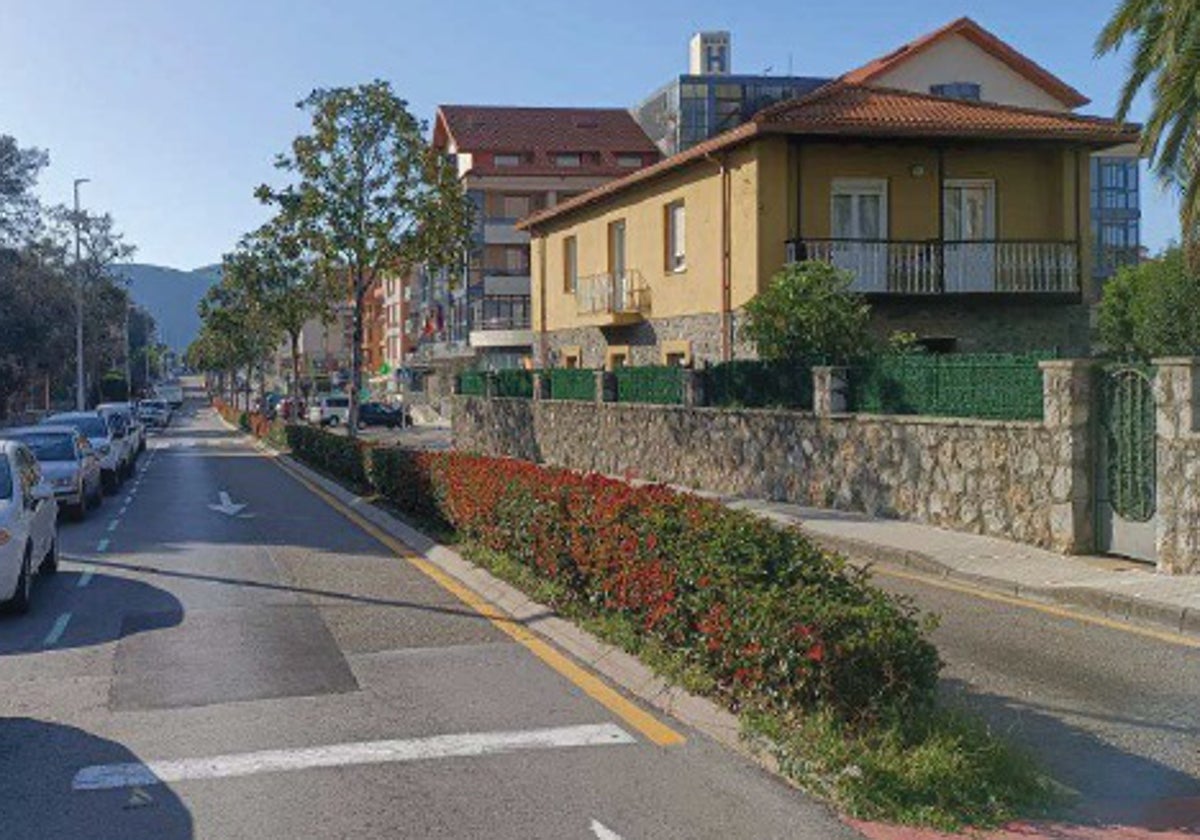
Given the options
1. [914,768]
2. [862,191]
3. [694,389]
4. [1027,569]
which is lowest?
[1027,569]

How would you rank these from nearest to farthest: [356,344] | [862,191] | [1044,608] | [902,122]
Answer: [1044,608] → [902,122] → [862,191] → [356,344]

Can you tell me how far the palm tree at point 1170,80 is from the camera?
703 inches

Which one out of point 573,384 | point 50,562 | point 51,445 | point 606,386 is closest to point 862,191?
point 606,386

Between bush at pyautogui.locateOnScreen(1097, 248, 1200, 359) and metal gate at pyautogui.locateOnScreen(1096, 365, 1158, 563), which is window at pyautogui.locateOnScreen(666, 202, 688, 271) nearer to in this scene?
metal gate at pyautogui.locateOnScreen(1096, 365, 1158, 563)

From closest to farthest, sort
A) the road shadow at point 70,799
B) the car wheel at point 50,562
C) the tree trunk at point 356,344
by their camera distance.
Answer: the road shadow at point 70,799 → the car wheel at point 50,562 → the tree trunk at point 356,344

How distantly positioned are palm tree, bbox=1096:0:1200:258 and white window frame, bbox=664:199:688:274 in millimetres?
12379

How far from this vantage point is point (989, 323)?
29062 mm

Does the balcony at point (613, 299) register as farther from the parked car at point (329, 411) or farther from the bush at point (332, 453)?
the parked car at point (329, 411)

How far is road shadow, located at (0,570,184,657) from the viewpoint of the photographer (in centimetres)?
1078

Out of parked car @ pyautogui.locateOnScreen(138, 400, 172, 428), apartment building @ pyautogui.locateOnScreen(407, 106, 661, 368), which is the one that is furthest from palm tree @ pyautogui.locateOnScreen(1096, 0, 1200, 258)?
parked car @ pyautogui.locateOnScreen(138, 400, 172, 428)

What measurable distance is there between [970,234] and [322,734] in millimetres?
24716

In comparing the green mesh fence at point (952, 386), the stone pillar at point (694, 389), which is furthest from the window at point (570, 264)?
the green mesh fence at point (952, 386)

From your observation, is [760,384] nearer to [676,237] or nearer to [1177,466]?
[676,237]

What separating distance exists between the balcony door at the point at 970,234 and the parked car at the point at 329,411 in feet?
148
